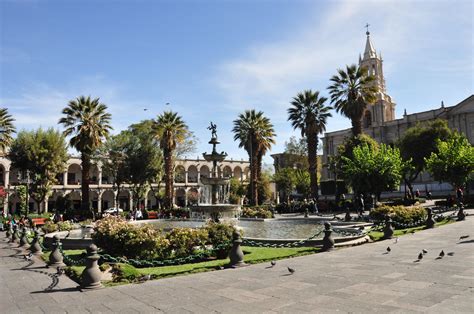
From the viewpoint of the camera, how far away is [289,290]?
25.0 ft

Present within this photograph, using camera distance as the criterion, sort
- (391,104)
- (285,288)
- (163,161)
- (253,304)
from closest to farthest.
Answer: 1. (253,304)
2. (285,288)
3. (163,161)
4. (391,104)

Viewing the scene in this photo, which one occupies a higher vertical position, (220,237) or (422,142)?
(422,142)

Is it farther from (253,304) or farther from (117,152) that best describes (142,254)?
(117,152)

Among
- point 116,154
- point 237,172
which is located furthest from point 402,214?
point 237,172

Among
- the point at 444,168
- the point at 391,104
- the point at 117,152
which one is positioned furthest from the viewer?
the point at 391,104

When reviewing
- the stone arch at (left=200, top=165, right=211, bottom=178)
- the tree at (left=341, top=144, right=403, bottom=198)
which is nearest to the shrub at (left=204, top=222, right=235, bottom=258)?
the tree at (left=341, top=144, right=403, bottom=198)

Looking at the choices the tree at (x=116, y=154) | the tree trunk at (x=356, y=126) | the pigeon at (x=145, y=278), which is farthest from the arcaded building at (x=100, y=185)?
the pigeon at (x=145, y=278)

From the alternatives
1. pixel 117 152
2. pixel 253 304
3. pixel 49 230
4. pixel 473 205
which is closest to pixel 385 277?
pixel 253 304

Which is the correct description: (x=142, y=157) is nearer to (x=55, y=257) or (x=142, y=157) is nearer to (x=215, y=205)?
(x=215, y=205)

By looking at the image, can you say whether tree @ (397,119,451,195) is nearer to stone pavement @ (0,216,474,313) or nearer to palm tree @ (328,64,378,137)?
palm tree @ (328,64,378,137)

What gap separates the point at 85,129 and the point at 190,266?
28.5 m

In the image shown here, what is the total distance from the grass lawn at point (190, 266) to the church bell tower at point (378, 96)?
58.3 metres

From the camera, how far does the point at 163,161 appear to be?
145ft

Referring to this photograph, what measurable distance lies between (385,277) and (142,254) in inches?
265
